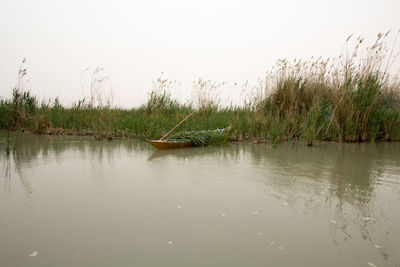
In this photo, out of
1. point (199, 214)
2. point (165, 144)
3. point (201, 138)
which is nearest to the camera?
point (199, 214)

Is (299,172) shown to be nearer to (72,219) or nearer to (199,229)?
(199,229)

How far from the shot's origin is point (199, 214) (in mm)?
1486

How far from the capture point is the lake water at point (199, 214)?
1.12 m

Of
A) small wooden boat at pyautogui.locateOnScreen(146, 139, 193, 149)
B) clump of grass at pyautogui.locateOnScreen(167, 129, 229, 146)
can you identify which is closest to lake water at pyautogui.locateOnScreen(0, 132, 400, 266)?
small wooden boat at pyautogui.locateOnScreen(146, 139, 193, 149)

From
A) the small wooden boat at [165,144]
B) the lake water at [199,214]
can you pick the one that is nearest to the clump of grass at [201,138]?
the small wooden boat at [165,144]

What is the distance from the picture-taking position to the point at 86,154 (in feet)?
10.9

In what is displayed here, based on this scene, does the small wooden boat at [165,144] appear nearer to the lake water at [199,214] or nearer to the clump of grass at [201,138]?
the clump of grass at [201,138]

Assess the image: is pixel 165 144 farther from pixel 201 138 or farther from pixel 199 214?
pixel 199 214

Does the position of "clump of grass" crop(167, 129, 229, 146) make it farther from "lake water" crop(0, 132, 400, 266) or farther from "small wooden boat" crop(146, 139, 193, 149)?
"lake water" crop(0, 132, 400, 266)

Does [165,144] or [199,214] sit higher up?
[165,144]

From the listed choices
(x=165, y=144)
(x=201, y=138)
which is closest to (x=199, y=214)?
(x=165, y=144)

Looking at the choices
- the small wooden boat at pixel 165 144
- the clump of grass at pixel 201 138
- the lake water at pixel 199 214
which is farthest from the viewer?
the clump of grass at pixel 201 138

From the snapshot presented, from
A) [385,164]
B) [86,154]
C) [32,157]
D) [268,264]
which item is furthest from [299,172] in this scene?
[32,157]

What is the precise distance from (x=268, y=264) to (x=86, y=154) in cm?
271
